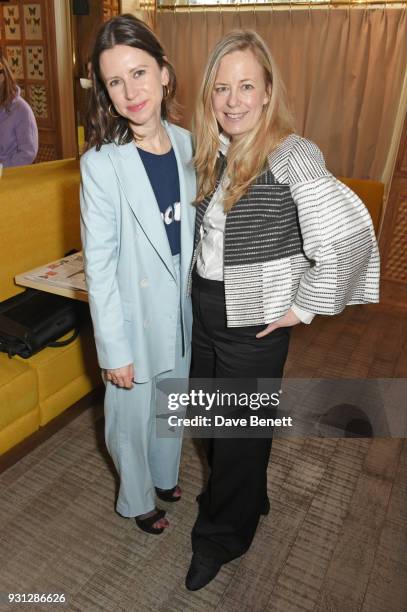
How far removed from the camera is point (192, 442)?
2389mm

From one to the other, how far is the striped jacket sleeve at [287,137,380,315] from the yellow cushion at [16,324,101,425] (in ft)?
4.31

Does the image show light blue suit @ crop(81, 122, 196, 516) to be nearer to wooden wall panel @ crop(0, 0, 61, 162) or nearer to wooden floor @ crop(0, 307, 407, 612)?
wooden floor @ crop(0, 307, 407, 612)

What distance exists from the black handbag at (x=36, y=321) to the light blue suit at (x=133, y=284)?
2.16 feet

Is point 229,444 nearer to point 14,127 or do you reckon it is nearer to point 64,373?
point 64,373

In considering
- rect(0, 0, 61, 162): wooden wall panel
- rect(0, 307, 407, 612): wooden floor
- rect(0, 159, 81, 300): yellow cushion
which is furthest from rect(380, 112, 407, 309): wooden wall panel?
rect(0, 0, 61, 162): wooden wall panel

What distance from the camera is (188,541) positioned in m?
1.83

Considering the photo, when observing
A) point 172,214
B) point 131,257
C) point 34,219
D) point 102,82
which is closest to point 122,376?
point 131,257

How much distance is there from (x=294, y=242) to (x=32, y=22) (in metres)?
5.24

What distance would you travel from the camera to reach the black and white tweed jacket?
1.23 m

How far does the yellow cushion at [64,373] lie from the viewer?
2.18 metres

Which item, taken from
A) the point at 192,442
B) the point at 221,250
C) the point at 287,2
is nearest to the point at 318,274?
the point at 221,250

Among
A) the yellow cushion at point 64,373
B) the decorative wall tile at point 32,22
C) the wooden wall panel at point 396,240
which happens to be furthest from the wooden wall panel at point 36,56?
the yellow cushion at point 64,373

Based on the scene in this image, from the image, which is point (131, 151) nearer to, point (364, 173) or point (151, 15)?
point (364, 173)

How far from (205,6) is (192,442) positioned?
395cm
